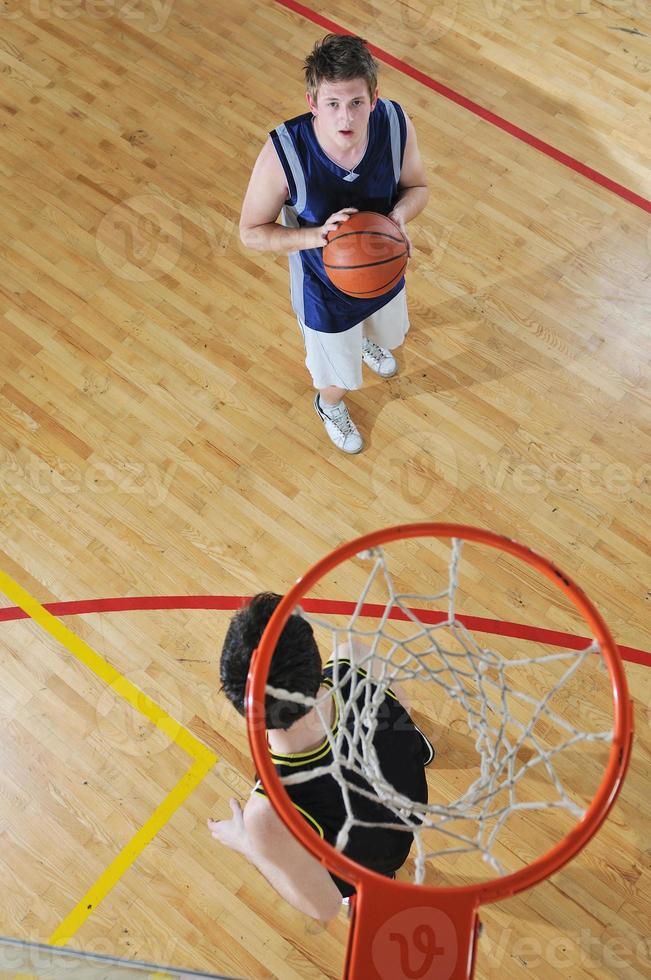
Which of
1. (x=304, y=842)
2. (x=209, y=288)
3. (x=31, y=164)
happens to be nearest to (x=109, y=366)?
(x=209, y=288)

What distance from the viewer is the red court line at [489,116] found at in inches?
151

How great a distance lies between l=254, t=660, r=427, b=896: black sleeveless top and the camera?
2.09 m

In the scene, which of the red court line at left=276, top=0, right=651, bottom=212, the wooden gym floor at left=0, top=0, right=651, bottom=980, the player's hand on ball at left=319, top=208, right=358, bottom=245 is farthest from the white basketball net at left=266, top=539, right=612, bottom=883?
the red court line at left=276, top=0, right=651, bottom=212

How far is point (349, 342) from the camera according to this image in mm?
2863

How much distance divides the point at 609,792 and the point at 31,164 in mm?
3808

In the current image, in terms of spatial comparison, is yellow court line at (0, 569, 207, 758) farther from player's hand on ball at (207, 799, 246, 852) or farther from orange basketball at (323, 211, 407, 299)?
orange basketball at (323, 211, 407, 299)

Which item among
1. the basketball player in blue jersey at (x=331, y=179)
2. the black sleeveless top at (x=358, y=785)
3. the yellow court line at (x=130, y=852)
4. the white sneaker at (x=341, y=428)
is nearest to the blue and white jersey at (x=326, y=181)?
the basketball player in blue jersey at (x=331, y=179)

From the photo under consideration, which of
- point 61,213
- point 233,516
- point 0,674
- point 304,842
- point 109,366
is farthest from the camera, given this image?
point 61,213

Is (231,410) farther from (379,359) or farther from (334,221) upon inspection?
(334,221)

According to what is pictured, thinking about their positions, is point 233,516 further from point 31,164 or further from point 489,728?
point 31,164

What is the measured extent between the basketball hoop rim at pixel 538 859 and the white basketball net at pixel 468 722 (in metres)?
0.14

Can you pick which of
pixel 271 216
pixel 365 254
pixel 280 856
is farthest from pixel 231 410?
pixel 280 856

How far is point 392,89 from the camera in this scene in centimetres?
404
